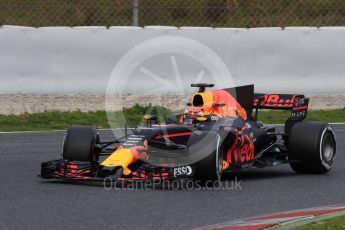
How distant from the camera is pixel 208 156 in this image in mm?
9430

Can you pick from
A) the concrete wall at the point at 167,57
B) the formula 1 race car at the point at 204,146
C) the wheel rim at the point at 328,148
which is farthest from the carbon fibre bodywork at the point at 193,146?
the concrete wall at the point at 167,57

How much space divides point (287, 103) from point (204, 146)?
2.48 metres

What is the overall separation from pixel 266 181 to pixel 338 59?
7067 mm

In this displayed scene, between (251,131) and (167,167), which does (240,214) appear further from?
(251,131)

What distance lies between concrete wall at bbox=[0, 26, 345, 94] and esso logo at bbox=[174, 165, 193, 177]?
6.86 meters

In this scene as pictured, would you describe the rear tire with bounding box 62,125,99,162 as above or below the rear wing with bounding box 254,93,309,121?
below

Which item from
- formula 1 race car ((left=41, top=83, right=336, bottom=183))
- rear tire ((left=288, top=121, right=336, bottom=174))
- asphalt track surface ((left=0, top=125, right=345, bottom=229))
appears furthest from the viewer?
rear tire ((left=288, top=121, right=336, bottom=174))

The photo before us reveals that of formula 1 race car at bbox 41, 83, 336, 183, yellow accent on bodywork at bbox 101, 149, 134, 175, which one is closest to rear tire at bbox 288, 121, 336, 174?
formula 1 race car at bbox 41, 83, 336, 183

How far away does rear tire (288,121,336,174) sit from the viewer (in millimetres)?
10656

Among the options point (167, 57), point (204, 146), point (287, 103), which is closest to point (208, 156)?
point (204, 146)

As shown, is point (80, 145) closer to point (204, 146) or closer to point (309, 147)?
point (204, 146)

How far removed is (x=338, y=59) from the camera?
1691cm

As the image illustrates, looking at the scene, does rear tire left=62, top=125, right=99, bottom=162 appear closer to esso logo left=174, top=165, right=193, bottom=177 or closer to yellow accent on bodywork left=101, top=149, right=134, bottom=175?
yellow accent on bodywork left=101, top=149, right=134, bottom=175

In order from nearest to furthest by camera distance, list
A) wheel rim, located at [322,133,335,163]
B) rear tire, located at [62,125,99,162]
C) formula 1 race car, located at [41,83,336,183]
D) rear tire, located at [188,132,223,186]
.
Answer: rear tire, located at [188,132,223,186]
formula 1 race car, located at [41,83,336,183]
rear tire, located at [62,125,99,162]
wheel rim, located at [322,133,335,163]
